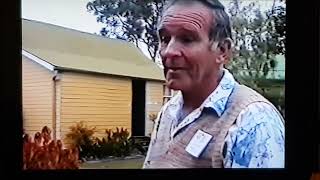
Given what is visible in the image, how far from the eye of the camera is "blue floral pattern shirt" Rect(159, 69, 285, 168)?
116 inches

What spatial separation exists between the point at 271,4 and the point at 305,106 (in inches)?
25.3

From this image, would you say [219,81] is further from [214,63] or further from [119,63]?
[119,63]

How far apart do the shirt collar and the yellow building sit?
22 centimetres

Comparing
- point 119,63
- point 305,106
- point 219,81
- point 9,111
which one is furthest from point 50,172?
point 305,106

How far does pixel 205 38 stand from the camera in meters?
2.94

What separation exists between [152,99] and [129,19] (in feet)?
1.58

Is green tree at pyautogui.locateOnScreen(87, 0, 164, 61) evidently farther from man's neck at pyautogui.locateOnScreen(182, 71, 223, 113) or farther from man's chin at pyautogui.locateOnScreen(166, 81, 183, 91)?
man's neck at pyautogui.locateOnScreen(182, 71, 223, 113)

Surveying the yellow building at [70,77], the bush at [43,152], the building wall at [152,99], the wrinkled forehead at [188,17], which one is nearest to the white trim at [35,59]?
the yellow building at [70,77]

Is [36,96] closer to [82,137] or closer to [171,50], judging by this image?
[82,137]

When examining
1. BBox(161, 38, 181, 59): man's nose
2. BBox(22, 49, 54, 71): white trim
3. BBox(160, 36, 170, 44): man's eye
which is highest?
BBox(160, 36, 170, 44): man's eye

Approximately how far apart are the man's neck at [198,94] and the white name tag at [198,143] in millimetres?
154

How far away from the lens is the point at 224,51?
2945 mm

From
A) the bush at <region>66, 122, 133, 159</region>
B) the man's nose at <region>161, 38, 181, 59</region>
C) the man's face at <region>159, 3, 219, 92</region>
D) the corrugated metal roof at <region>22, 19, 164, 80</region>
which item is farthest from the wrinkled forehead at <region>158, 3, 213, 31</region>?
the bush at <region>66, 122, 133, 159</region>

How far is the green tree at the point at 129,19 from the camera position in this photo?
2.90 meters
